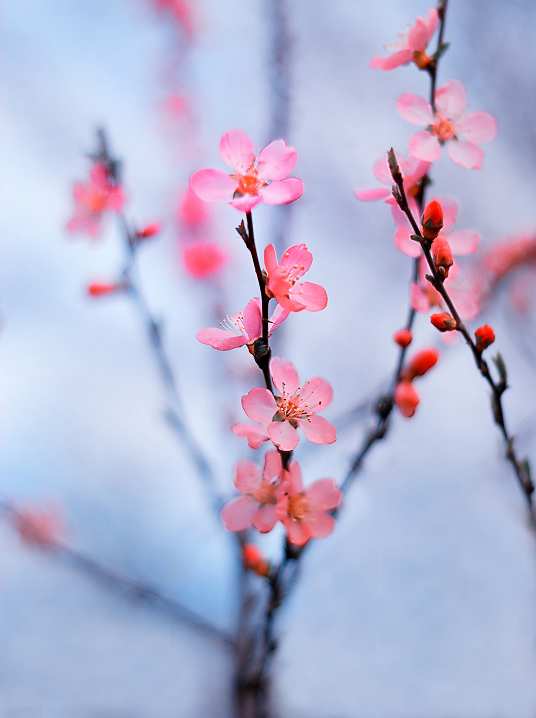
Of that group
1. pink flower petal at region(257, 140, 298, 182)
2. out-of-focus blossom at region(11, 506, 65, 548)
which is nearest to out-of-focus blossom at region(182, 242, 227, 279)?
out-of-focus blossom at region(11, 506, 65, 548)

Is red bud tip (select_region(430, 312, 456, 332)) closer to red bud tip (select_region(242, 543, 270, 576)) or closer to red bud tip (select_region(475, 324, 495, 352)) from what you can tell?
red bud tip (select_region(475, 324, 495, 352))

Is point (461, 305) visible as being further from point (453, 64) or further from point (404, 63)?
point (453, 64)

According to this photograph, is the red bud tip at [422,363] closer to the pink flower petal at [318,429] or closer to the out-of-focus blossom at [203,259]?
the pink flower petal at [318,429]

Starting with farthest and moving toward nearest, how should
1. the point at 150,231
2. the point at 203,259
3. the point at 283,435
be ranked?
the point at 203,259 < the point at 150,231 < the point at 283,435

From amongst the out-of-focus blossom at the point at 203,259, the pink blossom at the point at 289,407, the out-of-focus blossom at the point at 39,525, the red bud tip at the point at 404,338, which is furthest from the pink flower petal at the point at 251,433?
the out-of-focus blossom at the point at 203,259

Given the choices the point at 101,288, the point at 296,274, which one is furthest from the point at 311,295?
the point at 101,288

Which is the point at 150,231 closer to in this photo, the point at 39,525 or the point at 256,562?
the point at 256,562
